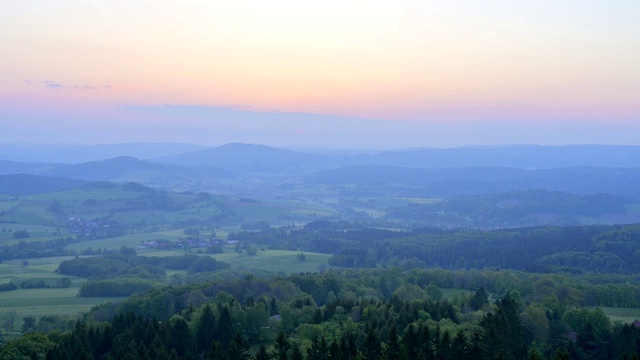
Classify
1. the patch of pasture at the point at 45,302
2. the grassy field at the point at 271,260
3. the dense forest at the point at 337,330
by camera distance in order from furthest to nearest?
the grassy field at the point at 271,260 → the patch of pasture at the point at 45,302 → the dense forest at the point at 337,330

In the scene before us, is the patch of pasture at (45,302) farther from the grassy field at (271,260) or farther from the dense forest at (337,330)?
the grassy field at (271,260)

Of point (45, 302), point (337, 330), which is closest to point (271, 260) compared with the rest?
point (45, 302)

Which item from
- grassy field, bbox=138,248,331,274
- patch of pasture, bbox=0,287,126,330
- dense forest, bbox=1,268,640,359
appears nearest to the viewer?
dense forest, bbox=1,268,640,359

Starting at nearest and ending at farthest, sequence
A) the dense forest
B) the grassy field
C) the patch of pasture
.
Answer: the dense forest → the patch of pasture → the grassy field

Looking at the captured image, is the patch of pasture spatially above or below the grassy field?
Answer: above

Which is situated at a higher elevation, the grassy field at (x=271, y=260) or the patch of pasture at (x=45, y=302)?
the patch of pasture at (x=45, y=302)

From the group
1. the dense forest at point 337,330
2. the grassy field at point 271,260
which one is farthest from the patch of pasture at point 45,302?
the grassy field at point 271,260

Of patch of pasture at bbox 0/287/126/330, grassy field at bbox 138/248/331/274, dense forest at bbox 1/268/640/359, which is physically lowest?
grassy field at bbox 138/248/331/274

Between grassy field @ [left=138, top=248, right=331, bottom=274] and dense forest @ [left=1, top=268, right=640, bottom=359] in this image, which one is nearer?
dense forest @ [left=1, top=268, right=640, bottom=359]

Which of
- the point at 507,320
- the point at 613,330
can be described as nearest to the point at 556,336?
the point at 613,330

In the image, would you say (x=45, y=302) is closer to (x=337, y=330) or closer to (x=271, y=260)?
(x=271, y=260)

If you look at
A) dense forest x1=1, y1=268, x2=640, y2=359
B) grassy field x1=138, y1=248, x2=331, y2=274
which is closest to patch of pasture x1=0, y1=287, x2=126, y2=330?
dense forest x1=1, y1=268, x2=640, y2=359

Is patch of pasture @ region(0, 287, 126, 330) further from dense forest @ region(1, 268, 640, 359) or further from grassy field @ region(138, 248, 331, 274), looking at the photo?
grassy field @ region(138, 248, 331, 274)
